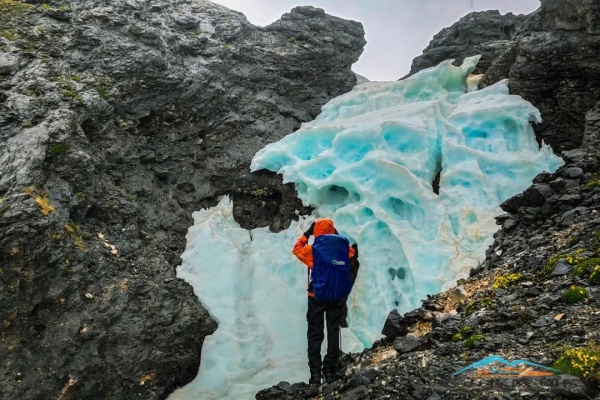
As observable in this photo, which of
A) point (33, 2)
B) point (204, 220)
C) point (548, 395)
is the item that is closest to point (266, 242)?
point (204, 220)

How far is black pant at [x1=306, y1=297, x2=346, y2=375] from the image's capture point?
27.0ft

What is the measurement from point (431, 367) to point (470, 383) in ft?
2.59

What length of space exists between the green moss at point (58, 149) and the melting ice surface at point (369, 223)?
3728 mm

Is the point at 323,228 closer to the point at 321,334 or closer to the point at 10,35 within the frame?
A: the point at 321,334

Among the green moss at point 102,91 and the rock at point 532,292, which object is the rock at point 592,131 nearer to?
the rock at point 532,292

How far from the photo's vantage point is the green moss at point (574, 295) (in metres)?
5.91

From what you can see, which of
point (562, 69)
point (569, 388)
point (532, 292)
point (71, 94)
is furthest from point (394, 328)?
point (562, 69)

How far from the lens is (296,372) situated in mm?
9961

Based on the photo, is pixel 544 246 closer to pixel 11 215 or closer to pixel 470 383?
pixel 470 383

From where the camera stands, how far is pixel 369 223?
39.4ft

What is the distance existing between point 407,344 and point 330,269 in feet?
5.90

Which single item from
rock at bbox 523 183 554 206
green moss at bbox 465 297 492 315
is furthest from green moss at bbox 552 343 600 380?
rock at bbox 523 183 554 206

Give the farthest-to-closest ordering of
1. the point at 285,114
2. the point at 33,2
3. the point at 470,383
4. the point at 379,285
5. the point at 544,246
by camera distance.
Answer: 1. the point at 285,114
2. the point at 33,2
3. the point at 379,285
4. the point at 544,246
5. the point at 470,383

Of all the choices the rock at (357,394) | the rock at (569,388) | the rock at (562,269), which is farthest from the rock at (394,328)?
the rock at (569,388)
